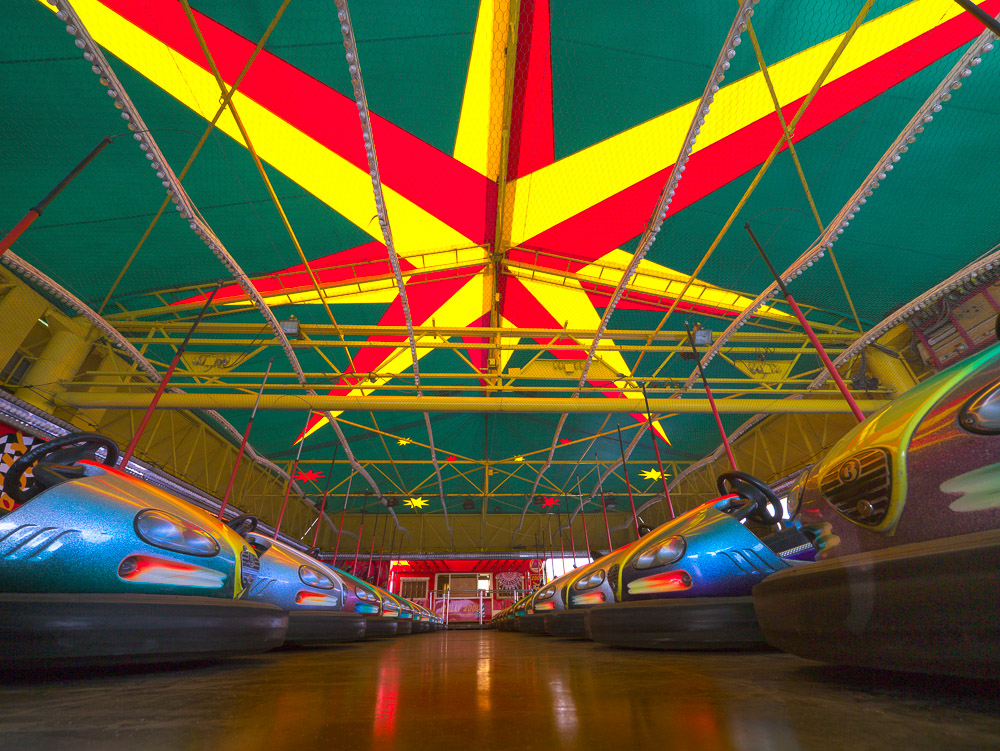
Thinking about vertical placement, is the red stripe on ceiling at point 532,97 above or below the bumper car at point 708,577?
above

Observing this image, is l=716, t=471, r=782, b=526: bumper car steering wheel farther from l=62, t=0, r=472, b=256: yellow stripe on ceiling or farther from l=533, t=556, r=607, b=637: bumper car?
l=62, t=0, r=472, b=256: yellow stripe on ceiling

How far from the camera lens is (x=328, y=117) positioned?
4605 mm

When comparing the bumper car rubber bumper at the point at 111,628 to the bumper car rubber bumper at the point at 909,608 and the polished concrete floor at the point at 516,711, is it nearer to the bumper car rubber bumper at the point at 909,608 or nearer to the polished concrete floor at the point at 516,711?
the polished concrete floor at the point at 516,711

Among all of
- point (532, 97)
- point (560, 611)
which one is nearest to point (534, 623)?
point (560, 611)

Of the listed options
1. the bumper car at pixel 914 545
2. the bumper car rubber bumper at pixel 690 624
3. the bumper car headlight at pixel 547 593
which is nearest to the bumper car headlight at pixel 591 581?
the bumper car headlight at pixel 547 593

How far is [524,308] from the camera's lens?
27.0 ft

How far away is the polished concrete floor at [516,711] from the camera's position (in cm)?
67

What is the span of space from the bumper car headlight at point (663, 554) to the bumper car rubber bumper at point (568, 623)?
3.54ft

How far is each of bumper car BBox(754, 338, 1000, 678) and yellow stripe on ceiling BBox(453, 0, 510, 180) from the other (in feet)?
14.2

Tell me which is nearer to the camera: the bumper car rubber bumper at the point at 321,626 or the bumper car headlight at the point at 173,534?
the bumper car headlight at the point at 173,534

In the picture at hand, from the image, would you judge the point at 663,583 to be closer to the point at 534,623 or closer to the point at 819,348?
the point at 819,348

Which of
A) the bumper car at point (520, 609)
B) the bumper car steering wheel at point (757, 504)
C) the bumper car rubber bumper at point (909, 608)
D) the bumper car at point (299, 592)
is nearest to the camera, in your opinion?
the bumper car rubber bumper at point (909, 608)

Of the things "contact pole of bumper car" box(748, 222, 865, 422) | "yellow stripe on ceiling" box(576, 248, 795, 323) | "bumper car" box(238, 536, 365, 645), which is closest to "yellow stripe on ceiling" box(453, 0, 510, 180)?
"yellow stripe on ceiling" box(576, 248, 795, 323)

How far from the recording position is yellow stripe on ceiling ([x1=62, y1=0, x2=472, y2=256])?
3902mm
